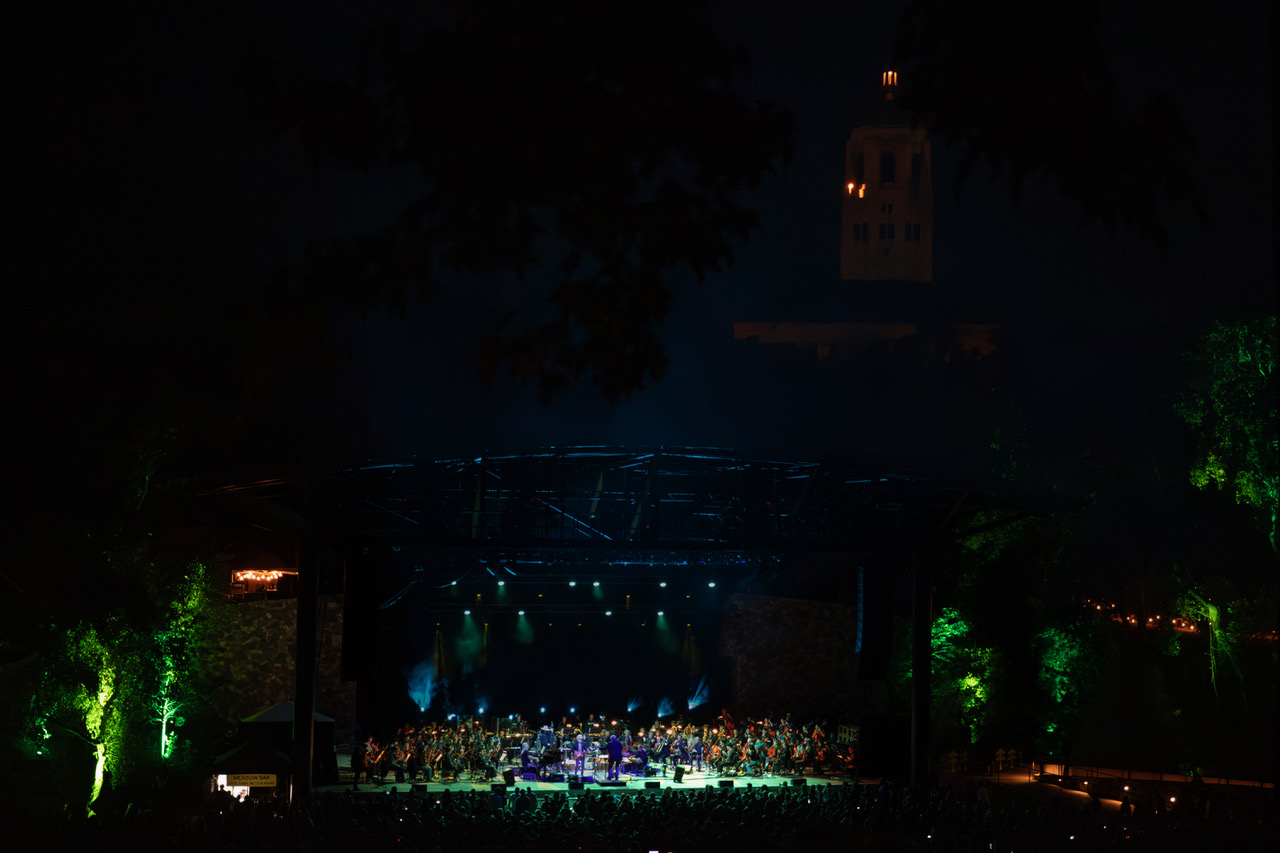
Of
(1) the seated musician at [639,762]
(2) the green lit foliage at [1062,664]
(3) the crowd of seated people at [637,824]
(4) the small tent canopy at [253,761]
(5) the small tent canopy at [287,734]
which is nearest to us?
(3) the crowd of seated people at [637,824]

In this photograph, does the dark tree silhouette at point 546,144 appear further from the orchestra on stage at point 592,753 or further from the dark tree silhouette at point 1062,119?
the orchestra on stage at point 592,753

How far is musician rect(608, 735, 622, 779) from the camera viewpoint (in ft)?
54.3

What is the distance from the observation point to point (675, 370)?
34.5 m

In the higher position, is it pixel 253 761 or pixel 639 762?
pixel 253 761

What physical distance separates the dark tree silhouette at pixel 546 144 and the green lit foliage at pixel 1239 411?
16.8 metres

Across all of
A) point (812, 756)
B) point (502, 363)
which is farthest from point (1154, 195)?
point (812, 756)

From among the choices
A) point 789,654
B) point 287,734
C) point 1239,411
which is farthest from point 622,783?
point 1239,411

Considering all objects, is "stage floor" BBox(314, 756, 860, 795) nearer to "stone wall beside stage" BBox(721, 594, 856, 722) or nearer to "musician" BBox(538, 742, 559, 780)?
"musician" BBox(538, 742, 559, 780)

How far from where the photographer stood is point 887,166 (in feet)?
183

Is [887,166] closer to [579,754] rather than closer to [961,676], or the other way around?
[961,676]

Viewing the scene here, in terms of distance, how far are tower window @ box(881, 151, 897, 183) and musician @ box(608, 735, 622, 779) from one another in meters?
44.0

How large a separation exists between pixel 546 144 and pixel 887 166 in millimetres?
55438

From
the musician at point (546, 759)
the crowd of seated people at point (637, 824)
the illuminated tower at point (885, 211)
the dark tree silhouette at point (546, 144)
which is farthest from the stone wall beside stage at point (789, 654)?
the illuminated tower at point (885, 211)

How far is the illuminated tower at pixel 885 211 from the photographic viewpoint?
177ft
